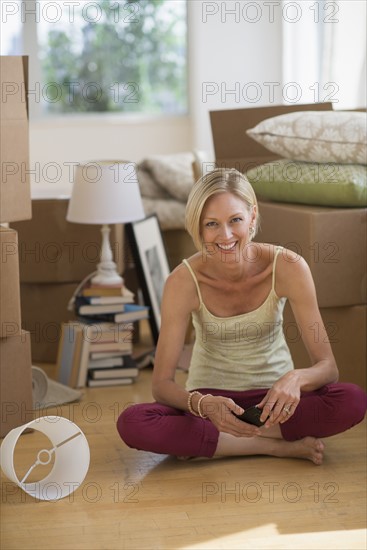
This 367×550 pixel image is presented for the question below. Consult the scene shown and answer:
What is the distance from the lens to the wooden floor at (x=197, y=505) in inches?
80.5

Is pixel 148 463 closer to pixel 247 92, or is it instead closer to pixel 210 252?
pixel 210 252

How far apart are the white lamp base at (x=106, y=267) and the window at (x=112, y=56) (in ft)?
10.7

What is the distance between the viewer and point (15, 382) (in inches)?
108

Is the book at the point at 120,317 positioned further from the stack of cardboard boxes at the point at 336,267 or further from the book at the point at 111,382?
the stack of cardboard boxes at the point at 336,267

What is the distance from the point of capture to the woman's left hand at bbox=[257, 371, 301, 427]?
7.54ft

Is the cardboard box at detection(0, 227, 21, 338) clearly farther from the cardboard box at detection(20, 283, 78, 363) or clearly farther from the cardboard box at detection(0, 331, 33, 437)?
the cardboard box at detection(20, 283, 78, 363)

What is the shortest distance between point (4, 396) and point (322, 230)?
1078mm

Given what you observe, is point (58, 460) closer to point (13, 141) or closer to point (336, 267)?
point (13, 141)

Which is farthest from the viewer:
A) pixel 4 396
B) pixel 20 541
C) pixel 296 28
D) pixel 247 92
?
pixel 247 92

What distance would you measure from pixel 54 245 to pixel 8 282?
36.0 inches

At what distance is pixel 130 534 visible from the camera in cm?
208

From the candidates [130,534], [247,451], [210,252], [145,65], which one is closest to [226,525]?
[130,534]

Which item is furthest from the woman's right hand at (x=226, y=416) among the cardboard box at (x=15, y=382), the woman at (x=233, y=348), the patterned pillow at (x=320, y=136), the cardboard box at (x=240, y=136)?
the cardboard box at (x=240, y=136)

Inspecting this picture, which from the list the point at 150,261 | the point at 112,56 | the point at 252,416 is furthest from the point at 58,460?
the point at 112,56
